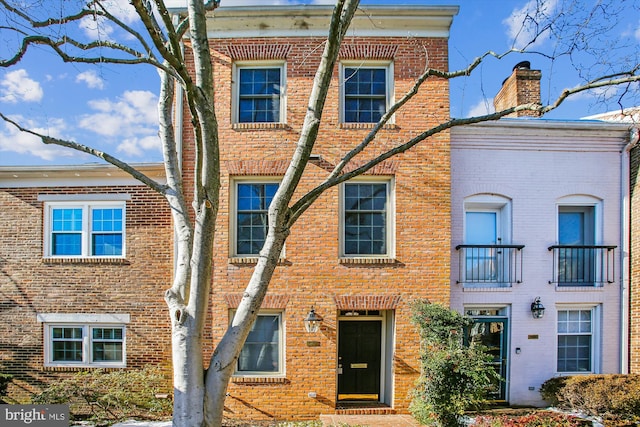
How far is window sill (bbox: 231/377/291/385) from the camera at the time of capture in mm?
8742

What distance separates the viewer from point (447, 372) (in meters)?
7.53

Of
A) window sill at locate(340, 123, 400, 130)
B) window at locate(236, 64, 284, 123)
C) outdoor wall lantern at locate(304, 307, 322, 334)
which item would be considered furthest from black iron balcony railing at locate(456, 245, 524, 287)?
window at locate(236, 64, 284, 123)

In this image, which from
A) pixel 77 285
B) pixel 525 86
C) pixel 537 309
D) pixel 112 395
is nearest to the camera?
pixel 112 395

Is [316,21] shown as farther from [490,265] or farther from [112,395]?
[112,395]

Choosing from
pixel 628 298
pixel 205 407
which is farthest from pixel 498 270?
pixel 205 407

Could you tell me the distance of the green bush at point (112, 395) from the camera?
8.72 m

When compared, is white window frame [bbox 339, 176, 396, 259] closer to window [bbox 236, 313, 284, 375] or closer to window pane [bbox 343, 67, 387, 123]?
window pane [bbox 343, 67, 387, 123]

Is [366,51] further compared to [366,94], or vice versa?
[366,94]

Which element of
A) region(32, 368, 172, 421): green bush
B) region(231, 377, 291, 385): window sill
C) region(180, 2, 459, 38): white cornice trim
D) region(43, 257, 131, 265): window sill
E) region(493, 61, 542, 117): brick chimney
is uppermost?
region(180, 2, 459, 38): white cornice trim

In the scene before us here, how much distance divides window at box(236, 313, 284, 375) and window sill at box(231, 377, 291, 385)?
18 centimetres

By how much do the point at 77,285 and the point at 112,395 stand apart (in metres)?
2.86

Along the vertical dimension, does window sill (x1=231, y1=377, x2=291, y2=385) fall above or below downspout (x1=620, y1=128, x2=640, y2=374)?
below

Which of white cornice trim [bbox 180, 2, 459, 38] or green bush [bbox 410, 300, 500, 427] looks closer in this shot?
green bush [bbox 410, 300, 500, 427]

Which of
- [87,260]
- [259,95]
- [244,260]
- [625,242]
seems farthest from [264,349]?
[625,242]
